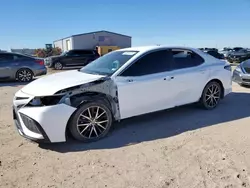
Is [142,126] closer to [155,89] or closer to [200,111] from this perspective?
[155,89]

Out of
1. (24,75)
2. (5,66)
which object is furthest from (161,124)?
(5,66)

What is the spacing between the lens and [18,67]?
1216 cm

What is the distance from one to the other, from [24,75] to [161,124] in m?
8.88

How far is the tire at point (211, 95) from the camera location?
19.7 feet

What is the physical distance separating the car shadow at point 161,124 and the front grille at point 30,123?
1.16 feet

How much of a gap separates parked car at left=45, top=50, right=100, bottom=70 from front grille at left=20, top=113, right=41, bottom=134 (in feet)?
59.0

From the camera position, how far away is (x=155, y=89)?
5059mm

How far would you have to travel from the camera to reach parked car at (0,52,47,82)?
39.4 ft

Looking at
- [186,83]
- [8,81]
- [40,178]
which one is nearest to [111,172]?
[40,178]

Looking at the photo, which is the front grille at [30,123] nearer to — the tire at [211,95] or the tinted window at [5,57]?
the tire at [211,95]

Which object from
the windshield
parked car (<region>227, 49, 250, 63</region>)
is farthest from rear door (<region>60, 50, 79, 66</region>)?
the windshield

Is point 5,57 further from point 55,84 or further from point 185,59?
point 185,59

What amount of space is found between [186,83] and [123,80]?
154 centimetres

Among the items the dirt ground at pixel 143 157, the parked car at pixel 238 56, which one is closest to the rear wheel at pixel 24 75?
the dirt ground at pixel 143 157
